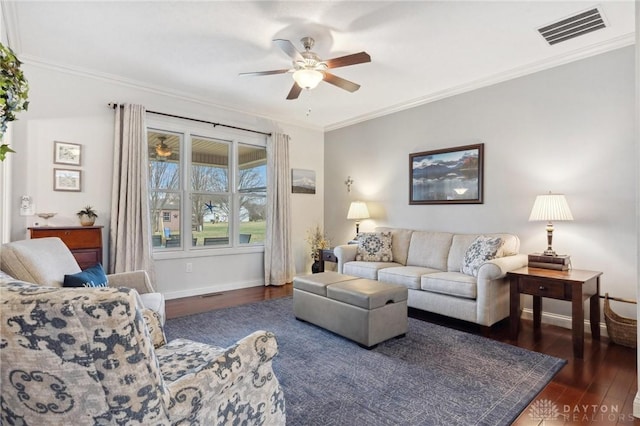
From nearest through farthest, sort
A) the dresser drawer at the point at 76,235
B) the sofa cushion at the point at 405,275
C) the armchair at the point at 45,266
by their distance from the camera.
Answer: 1. the armchair at the point at 45,266
2. the dresser drawer at the point at 76,235
3. the sofa cushion at the point at 405,275

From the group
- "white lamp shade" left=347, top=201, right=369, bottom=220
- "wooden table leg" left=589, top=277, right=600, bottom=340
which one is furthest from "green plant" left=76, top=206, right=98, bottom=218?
"wooden table leg" left=589, top=277, right=600, bottom=340

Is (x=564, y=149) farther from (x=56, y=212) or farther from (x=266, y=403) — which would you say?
(x=56, y=212)

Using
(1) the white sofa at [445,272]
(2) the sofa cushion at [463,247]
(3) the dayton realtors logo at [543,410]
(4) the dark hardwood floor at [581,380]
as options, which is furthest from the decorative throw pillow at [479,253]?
(3) the dayton realtors logo at [543,410]

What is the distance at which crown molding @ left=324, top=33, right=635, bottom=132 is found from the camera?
300cm

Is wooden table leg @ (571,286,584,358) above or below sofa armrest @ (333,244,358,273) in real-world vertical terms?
below

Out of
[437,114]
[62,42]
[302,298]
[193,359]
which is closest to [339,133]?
[437,114]

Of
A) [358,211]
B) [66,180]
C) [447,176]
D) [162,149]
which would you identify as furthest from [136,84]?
[447,176]

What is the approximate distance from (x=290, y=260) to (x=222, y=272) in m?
1.06

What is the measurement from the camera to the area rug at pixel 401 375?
189cm

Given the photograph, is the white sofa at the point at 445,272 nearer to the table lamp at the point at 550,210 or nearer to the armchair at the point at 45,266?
the table lamp at the point at 550,210

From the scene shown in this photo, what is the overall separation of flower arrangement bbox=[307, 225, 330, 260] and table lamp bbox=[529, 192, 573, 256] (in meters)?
3.20

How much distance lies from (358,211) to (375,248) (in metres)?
0.83

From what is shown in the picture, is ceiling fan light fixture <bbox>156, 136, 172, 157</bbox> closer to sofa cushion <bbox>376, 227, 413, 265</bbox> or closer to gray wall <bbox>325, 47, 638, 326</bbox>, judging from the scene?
gray wall <bbox>325, 47, 638, 326</bbox>

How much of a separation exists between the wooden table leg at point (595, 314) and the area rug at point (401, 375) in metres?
0.75
